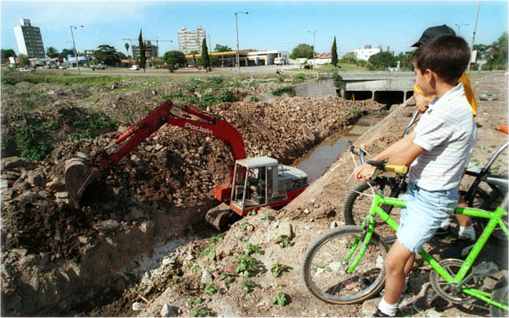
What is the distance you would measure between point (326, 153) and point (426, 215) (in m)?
12.7

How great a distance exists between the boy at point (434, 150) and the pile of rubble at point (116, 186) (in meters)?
6.01

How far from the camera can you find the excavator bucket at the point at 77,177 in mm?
6469

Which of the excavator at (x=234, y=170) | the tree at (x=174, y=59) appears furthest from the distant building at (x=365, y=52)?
the excavator at (x=234, y=170)

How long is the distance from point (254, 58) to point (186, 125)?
263 feet

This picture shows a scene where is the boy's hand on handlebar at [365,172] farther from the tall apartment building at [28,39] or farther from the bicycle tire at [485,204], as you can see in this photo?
the tall apartment building at [28,39]

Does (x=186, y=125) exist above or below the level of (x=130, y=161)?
above

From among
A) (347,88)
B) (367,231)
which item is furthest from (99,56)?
(367,231)

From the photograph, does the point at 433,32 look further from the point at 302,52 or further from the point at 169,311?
the point at 302,52

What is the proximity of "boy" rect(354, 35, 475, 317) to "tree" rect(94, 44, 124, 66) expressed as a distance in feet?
243

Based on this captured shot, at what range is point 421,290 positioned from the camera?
11.0 feet

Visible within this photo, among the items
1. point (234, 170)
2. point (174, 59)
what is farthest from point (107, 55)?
point (234, 170)

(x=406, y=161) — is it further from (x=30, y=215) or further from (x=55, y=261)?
(x=30, y=215)

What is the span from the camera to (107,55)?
66.5m

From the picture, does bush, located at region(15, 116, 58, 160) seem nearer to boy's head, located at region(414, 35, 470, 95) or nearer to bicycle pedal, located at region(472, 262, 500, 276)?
boy's head, located at region(414, 35, 470, 95)
